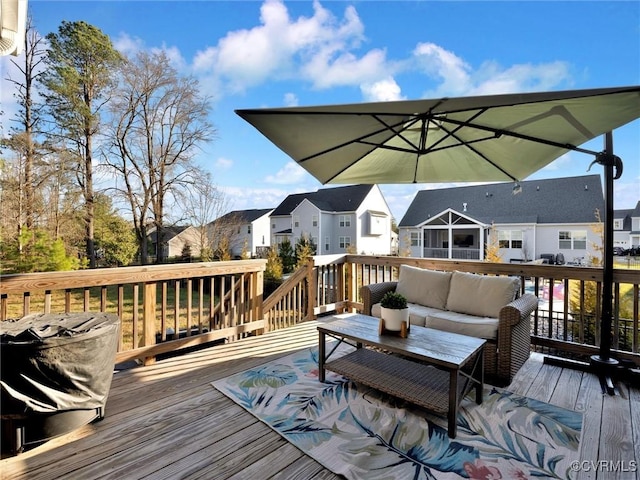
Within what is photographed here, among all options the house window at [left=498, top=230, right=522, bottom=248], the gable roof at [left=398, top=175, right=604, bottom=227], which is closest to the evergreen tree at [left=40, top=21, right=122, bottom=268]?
the gable roof at [left=398, top=175, right=604, bottom=227]

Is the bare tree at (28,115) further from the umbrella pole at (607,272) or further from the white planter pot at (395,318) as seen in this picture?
the umbrella pole at (607,272)

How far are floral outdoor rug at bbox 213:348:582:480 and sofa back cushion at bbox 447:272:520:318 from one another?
33.0 inches

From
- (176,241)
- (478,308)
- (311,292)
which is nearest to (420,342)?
(478,308)

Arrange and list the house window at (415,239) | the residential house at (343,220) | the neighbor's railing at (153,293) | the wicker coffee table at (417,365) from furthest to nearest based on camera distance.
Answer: the residential house at (343,220) < the house window at (415,239) < the neighbor's railing at (153,293) < the wicker coffee table at (417,365)

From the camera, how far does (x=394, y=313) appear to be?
241 cm

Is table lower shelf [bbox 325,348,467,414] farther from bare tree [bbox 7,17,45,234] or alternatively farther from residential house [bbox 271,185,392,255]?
residential house [bbox 271,185,392,255]

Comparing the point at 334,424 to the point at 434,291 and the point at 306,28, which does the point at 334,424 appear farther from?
the point at 306,28

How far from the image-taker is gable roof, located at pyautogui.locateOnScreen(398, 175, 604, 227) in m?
14.1

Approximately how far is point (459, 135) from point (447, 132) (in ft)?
0.77

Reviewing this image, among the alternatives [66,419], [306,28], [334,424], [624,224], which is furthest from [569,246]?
[66,419]

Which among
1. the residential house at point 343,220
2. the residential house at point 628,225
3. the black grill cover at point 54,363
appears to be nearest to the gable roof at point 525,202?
the residential house at point 628,225

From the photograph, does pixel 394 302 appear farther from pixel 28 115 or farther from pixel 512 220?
pixel 512 220

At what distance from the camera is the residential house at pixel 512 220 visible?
14.0 metres

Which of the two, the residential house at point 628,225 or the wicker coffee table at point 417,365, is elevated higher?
the residential house at point 628,225
